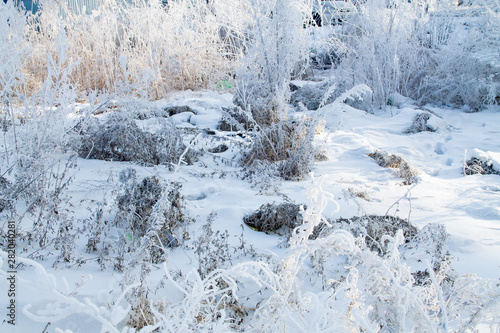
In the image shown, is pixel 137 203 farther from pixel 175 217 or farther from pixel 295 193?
pixel 295 193

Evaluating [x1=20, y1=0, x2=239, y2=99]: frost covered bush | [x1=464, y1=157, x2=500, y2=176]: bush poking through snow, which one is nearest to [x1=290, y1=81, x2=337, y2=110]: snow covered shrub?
[x1=20, y1=0, x2=239, y2=99]: frost covered bush

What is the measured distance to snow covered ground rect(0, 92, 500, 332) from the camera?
1772 millimetres

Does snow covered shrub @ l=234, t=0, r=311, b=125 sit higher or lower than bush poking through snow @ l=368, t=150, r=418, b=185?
higher

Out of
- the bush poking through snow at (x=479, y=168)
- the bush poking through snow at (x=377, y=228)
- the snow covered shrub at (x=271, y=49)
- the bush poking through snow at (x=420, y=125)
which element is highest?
the snow covered shrub at (x=271, y=49)

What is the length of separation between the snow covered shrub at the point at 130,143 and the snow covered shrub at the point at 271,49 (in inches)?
38.1

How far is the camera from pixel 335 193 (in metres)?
3.06

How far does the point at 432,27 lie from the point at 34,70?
7.31m

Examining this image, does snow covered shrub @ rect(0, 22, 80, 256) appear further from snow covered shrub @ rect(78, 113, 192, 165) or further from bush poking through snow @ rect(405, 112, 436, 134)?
bush poking through snow @ rect(405, 112, 436, 134)

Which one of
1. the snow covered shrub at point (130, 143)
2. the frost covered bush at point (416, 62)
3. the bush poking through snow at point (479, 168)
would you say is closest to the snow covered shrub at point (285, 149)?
the snow covered shrub at point (130, 143)

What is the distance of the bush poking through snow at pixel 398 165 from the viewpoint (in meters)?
3.45

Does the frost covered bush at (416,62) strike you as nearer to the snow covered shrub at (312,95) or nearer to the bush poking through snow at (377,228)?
the snow covered shrub at (312,95)

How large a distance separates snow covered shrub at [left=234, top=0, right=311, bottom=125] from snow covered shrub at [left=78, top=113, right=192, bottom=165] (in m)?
0.97

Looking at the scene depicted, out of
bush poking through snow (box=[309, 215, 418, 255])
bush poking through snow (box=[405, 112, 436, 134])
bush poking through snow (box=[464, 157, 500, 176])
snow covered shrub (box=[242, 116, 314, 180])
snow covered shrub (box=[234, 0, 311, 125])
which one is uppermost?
snow covered shrub (box=[234, 0, 311, 125])

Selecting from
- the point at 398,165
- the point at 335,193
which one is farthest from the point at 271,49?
the point at 335,193
